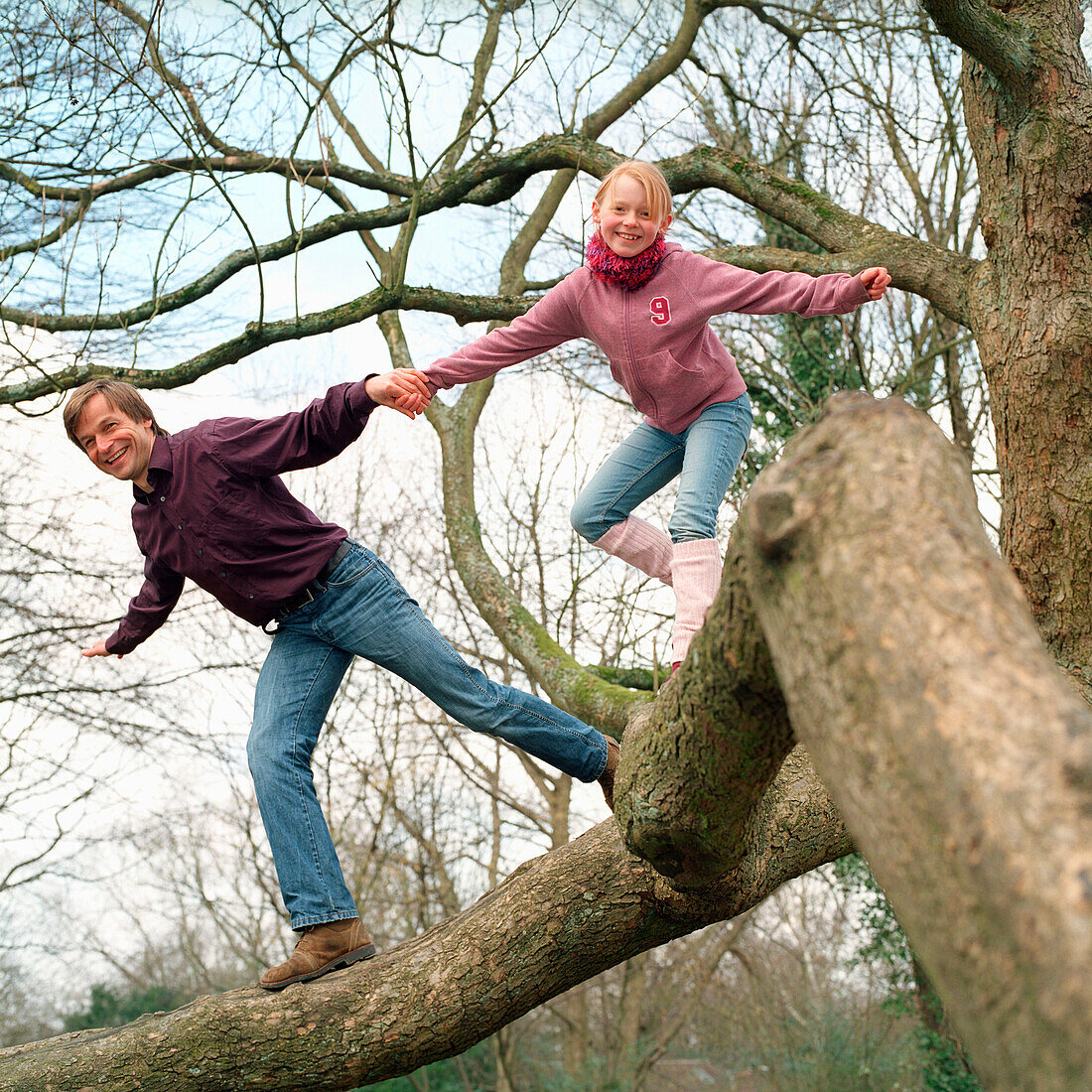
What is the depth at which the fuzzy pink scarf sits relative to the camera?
3.25 meters

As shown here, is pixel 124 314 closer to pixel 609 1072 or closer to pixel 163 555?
pixel 163 555

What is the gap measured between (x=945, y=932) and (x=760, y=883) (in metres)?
1.93

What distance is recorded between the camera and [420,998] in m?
2.80

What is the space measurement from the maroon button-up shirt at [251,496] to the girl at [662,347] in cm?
40

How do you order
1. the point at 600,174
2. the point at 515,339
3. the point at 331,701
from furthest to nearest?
the point at 600,174, the point at 515,339, the point at 331,701

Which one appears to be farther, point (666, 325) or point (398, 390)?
point (666, 325)

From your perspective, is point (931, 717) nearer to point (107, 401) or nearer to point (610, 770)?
point (610, 770)

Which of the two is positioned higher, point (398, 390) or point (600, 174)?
point (600, 174)

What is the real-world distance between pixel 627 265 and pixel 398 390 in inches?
32.8

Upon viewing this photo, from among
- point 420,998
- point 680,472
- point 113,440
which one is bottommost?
point 420,998

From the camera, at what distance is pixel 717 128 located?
966 cm

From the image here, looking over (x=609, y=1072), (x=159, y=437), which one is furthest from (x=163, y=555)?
(x=609, y=1072)

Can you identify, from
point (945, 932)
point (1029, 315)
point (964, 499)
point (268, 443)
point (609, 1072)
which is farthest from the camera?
point (609, 1072)

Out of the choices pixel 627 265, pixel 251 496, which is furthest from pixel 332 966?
pixel 627 265
